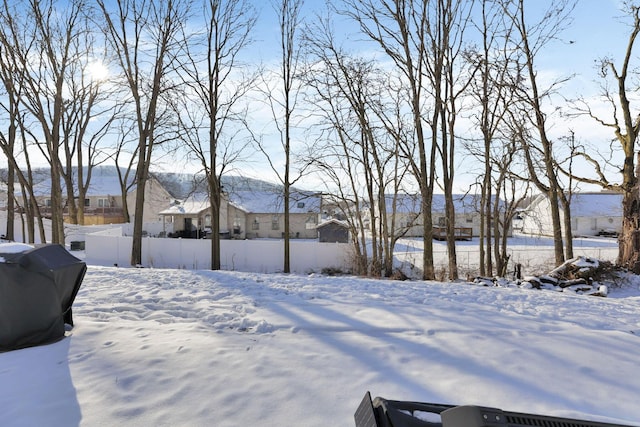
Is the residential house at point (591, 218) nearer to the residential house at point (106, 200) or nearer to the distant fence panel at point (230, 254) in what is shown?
the distant fence panel at point (230, 254)

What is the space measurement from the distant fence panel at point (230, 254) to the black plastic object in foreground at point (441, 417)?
60.7 ft

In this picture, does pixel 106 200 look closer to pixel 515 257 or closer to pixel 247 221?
pixel 247 221

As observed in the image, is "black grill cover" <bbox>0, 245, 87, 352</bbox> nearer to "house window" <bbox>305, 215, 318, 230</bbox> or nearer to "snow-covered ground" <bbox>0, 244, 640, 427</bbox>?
"snow-covered ground" <bbox>0, 244, 640, 427</bbox>

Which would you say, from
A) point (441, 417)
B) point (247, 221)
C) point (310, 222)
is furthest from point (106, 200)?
point (441, 417)

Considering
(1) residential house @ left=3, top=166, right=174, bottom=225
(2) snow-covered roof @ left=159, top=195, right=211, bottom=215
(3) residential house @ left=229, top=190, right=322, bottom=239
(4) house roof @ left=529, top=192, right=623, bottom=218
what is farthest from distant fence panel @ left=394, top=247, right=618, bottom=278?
(1) residential house @ left=3, top=166, right=174, bottom=225

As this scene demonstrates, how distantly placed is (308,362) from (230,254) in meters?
18.6

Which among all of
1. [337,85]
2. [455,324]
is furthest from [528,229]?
[455,324]

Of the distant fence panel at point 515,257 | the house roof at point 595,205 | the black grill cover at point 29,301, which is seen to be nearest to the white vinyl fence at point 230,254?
the distant fence panel at point 515,257

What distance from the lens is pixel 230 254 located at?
21812mm

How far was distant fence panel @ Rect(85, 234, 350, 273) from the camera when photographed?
21.0 metres

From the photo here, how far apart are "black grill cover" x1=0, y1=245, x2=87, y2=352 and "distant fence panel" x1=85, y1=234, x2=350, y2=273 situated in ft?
52.7

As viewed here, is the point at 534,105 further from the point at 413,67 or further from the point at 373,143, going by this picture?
the point at 373,143

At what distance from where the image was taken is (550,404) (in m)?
3.05

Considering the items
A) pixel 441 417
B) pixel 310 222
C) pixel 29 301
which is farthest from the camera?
pixel 310 222
